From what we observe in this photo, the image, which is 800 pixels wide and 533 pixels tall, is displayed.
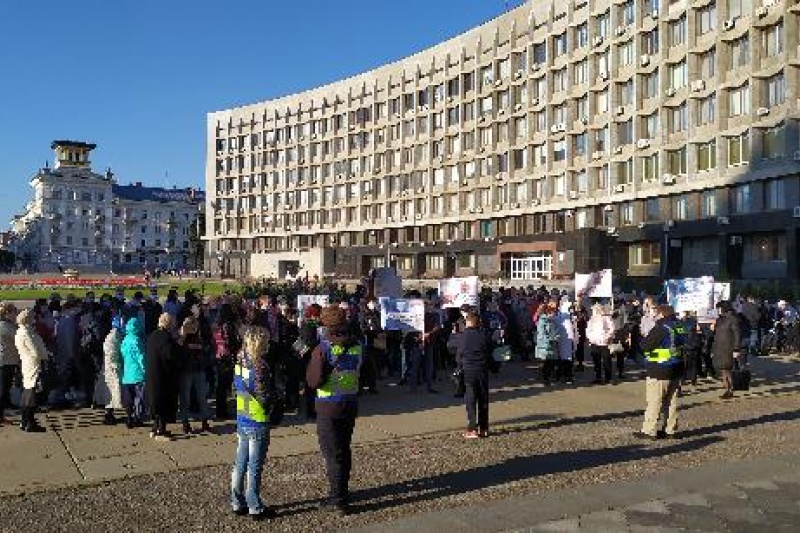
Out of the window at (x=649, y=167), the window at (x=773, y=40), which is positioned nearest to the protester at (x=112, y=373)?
the window at (x=773, y=40)

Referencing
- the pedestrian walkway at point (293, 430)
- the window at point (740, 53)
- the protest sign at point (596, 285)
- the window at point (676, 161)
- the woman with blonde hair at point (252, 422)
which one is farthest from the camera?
the window at point (676, 161)

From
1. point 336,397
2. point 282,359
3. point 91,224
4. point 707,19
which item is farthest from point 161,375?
point 91,224

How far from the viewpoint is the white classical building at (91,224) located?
159 m

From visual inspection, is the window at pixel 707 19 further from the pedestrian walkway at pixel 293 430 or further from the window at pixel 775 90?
the pedestrian walkway at pixel 293 430

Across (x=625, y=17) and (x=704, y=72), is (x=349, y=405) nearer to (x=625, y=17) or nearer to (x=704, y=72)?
(x=704, y=72)

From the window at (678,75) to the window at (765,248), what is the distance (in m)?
12.6

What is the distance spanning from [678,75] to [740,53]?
5850 millimetres

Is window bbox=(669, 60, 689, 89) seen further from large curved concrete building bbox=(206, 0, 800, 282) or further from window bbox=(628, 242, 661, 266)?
window bbox=(628, 242, 661, 266)

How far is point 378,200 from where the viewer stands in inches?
3738

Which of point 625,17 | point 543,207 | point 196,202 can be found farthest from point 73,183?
point 625,17

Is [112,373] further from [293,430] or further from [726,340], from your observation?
[726,340]

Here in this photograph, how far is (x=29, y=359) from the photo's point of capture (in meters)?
11.4

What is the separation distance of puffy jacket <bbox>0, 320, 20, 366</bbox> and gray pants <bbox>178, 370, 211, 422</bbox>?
284 cm

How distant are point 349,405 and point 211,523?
1.78 meters
